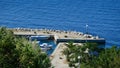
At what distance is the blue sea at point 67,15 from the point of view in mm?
82531

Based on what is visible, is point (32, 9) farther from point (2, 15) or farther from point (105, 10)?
point (105, 10)

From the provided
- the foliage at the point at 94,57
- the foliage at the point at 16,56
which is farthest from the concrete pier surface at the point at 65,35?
the foliage at the point at 16,56

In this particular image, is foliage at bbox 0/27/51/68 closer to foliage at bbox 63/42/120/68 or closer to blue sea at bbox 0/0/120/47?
foliage at bbox 63/42/120/68

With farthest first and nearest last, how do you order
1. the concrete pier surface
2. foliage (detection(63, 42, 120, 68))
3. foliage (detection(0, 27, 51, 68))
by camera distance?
the concrete pier surface
foliage (detection(63, 42, 120, 68))
foliage (detection(0, 27, 51, 68))

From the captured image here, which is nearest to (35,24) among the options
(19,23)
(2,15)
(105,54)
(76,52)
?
(19,23)

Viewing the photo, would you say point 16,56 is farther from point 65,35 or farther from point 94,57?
point 65,35

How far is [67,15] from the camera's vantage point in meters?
95.4

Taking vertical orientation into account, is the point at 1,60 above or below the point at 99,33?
above

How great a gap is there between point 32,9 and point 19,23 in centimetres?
1712

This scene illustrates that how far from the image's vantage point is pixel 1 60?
28.6 metres

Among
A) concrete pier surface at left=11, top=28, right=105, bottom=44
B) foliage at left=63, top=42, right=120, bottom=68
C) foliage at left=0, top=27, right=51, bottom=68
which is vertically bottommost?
concrete pier surface at left=11, top=28, right=105, bottom=44

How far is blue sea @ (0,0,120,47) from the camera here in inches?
3249

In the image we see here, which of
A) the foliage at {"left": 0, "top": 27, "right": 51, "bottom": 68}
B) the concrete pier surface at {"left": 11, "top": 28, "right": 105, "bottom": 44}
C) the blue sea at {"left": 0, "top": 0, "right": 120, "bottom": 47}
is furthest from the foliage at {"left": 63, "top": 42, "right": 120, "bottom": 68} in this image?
the blue sea at {"left": 0, "top": 0, "right": 120, "bottom": 47}

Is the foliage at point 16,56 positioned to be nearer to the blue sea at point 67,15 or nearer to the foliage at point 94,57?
the foliage at point 94,57
